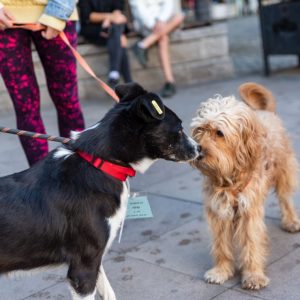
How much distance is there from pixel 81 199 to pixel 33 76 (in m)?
1.66

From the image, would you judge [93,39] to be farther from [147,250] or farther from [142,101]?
[142,101]

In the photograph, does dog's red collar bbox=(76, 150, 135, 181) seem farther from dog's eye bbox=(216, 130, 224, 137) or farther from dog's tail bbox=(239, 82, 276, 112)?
dog's tail bbox=(239, 82, 276, 112)

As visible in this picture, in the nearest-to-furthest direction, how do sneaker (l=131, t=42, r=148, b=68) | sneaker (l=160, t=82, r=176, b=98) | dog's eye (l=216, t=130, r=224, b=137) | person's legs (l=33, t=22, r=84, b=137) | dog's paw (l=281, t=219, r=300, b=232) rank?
dog's eye (l=216, t=130, r=224, b=137) → person's legs (l=33, t=22, r=84, b=137) → dog's paw (l=281, t=219, r=300, b=232) → sneaker (l=160, t=82, r=176, b=98) → sneaker (l=131, t=42, r=148, b=68)

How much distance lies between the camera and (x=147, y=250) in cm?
428

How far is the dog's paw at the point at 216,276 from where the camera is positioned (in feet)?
12.3

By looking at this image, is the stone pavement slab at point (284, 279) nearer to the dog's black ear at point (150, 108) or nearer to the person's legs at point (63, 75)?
the dog's black ear at point (150, 108)

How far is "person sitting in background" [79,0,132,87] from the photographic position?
28.0ft

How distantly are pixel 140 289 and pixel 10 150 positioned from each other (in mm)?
3431

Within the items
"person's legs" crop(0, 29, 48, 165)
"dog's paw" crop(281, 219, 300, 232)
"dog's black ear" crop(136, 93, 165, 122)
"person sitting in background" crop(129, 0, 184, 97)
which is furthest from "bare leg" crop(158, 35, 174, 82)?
"dog's black ear" crop(136, 93, 165, 122)

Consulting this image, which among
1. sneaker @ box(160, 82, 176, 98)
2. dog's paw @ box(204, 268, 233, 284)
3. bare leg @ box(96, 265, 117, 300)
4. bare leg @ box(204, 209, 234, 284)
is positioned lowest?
sneaker @ box(160, 82, 176, 98)

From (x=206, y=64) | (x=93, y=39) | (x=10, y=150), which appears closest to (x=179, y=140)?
(x=10, y=150)

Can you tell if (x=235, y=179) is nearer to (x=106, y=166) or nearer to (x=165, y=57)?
(x=106, y=166)

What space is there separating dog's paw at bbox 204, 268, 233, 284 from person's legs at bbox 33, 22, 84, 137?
5.40 ft

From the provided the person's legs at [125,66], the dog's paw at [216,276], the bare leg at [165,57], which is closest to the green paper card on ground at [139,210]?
the dog's paw at [216,276]
